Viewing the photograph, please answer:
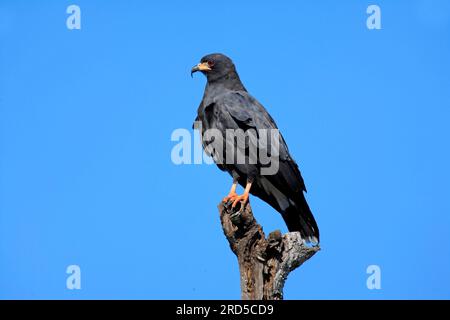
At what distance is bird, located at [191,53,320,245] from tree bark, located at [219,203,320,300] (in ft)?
2.96

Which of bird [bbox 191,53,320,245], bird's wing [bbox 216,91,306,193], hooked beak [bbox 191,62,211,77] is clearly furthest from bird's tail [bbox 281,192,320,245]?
Result: hooked beak [bbox 191,62,211,77]

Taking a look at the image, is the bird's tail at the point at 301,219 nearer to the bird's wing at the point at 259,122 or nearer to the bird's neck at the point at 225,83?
the bird's wing at the point at 259,122

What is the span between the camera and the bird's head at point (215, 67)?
33.0 ft

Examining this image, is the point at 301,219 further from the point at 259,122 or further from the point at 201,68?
the point at 201,68

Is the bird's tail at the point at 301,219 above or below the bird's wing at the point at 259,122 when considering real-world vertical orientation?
below

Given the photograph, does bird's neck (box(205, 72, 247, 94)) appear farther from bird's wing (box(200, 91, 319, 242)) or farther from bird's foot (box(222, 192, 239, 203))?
bird's foot (box(222, 192, 239, 203))

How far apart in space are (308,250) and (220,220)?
1120 millimetres

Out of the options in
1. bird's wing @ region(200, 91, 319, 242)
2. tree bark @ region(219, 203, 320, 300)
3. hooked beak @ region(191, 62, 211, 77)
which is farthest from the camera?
hooked beak @ region(191, 62, 211, 77)

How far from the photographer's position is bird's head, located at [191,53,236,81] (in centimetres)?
1005

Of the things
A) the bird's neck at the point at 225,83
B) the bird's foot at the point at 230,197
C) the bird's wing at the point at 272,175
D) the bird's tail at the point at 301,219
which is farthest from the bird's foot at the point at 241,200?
the bird's neck at the point at 225,83

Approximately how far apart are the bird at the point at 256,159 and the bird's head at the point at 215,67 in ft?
1.68

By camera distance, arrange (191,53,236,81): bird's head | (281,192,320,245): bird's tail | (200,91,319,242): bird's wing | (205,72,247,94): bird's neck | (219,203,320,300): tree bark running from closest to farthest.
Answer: (219,203,320,300): tree bark
(281,192,320,245): bird's tail
(200,91,319,242): bird's wing
(205,72,247,94): bird's neck
(191,53,236,81): bird's head
